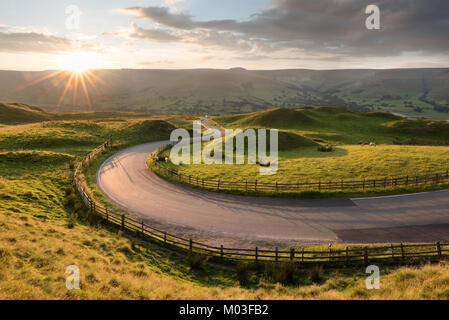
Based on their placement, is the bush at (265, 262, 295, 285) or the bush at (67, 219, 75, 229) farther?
the bush at (67, 219, 75, 229)

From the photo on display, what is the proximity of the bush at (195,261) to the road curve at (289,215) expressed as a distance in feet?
11.0

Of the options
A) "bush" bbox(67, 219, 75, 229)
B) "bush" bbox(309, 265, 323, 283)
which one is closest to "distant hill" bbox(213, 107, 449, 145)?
"bush" bbox(309, 265, 323, 283)

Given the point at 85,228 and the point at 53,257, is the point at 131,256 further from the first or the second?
the point at 85,228

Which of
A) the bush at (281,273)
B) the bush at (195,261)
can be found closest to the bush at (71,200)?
the bush at (195,261)

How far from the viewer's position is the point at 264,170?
3688cm

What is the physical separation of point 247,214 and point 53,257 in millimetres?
14667

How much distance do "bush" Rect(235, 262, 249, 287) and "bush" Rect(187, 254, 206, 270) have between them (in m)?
2.34

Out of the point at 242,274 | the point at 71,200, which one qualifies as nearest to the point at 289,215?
the point at 242,274

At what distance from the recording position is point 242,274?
15.3 m

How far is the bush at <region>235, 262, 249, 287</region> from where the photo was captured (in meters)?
14.8

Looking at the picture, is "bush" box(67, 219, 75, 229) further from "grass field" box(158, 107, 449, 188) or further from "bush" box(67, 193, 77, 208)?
"grass field" box(158, 107, 449, 188)

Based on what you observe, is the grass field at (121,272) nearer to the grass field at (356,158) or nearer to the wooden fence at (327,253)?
the wooden fence at (327,253)

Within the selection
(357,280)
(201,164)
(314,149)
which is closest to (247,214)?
(357,280)

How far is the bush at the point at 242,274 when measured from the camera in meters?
14.8
